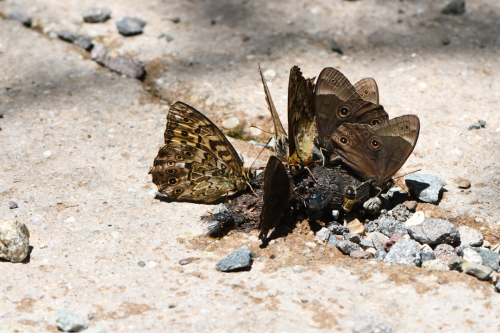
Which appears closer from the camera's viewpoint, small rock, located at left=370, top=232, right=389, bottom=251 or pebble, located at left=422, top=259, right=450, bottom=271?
pebble, located at left=422, top=259, right=450, bottom=271

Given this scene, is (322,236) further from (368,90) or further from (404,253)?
(368,90)

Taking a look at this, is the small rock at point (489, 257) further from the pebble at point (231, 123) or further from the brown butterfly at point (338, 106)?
the pebble at point (231, 123)

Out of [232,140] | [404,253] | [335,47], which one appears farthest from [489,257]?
[335,47]

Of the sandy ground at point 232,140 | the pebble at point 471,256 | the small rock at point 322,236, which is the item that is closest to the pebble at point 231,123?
the sandy ground at point 232,140

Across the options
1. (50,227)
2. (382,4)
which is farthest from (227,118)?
(382,4)

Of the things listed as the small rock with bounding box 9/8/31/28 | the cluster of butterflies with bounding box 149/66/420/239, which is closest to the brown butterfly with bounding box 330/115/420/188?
the cluster of butterflies with bounding box 149/66/420/239

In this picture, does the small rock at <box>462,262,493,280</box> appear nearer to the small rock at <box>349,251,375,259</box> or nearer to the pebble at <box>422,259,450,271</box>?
the pebble at <box>422,259,450,271</box>

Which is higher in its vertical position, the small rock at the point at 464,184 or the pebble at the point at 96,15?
the pebble at the point at 96,15
